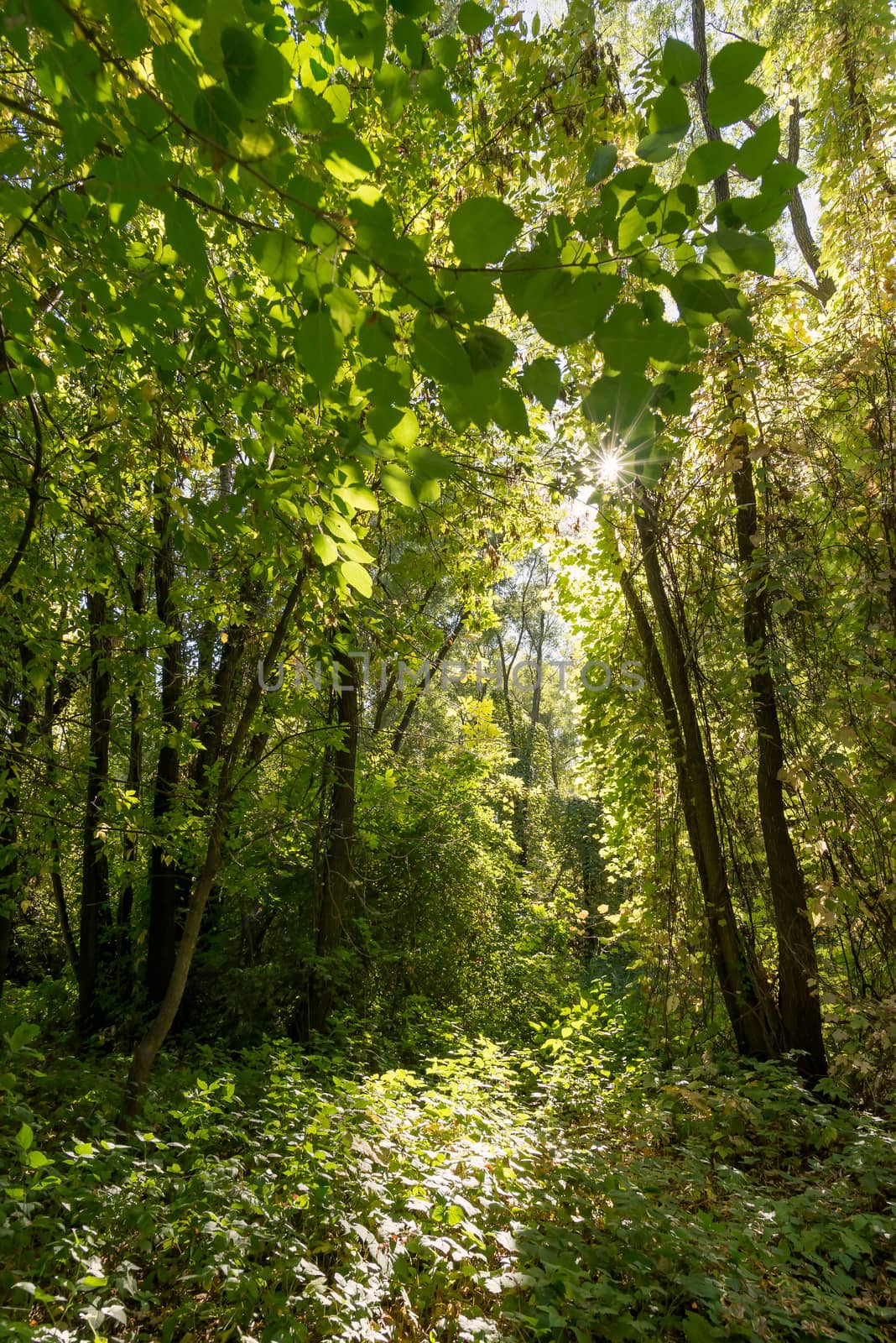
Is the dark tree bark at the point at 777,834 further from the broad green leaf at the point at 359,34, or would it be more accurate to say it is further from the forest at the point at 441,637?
the broad green leaf at the point at 359,34

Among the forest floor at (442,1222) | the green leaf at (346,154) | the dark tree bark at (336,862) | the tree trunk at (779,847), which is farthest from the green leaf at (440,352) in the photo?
the dark tree bark at (336,862)

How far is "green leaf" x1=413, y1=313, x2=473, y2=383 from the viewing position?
0.82 m

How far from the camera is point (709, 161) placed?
0.86m

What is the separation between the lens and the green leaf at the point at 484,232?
0.78 m

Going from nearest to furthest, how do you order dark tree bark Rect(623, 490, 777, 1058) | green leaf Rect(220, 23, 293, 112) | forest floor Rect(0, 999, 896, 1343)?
green leaf Rect(220, 23, 293, 112) < forest floor Rect(0, 999, 896, 1343) < dark tree bark Rect(623, 490, 777, 1058)

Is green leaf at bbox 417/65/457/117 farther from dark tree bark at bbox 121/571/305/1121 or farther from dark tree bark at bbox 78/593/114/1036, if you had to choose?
dark tree bark at bbox 78/593/114/1036

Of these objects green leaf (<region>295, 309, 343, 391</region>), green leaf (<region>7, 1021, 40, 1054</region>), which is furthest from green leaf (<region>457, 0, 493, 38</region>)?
green leaf (<region>7, 1021, 40, 1054</region>)

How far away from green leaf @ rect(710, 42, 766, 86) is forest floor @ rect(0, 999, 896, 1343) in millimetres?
2433

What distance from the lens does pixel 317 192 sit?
0.90 metres

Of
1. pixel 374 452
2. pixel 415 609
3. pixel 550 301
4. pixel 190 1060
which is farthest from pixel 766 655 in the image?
pixel 190 1060

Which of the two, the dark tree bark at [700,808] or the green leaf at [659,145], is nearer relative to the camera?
the green leaf at [659,145]

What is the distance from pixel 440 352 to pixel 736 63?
441 mm

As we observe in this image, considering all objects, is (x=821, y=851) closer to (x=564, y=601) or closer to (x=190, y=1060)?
(x=564, y=601)

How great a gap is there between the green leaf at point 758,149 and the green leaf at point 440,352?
354 millimetres
